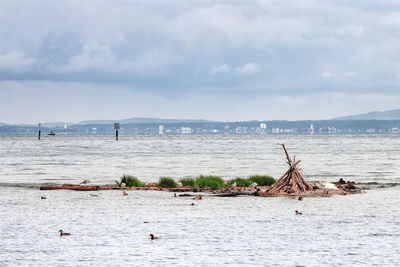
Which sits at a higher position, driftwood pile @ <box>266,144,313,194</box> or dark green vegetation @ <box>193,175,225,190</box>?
driftwood pile @ <box>266,144,313,194</box>

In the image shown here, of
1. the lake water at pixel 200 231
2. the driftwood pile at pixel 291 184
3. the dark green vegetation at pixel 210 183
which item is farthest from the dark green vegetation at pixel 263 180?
the lake water at pixel 200 231

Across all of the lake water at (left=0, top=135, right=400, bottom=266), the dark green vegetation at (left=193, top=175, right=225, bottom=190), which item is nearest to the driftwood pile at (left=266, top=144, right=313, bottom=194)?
the lake water at (left=0, top=135, right=400, bottom=266)

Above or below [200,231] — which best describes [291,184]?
above

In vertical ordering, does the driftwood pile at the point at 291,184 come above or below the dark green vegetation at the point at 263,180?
above

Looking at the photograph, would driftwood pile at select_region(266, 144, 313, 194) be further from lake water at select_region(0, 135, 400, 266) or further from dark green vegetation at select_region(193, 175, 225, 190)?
dark green vegetation at select_region(193, 175, 225, 190)

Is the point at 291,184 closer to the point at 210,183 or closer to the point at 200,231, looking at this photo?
the point at 210,183

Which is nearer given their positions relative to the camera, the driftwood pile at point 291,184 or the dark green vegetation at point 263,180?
the driftwood pile at point 291,184

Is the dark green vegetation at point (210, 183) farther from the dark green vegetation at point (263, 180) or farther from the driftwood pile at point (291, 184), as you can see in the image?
the driftwood pile at point (291, 184)

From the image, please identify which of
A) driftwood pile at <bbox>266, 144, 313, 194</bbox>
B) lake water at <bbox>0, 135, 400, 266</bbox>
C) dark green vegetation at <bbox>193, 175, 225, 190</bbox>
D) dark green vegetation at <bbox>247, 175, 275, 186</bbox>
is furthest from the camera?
dark green vegetation at <bbox>247, 175, 275, 186</bbox>

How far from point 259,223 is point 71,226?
6.44 meters

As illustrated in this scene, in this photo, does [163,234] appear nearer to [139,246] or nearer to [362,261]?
[139,246]

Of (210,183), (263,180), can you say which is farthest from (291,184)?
(263,180)

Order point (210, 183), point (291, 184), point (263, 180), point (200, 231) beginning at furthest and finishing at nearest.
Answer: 1. point (263, 180)
2. point (210, 183)
3. point (291, 184)
4. point (200, 231)

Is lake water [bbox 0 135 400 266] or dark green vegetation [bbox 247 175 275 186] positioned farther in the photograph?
dark green vegetation [bbox 247 175 275 186]
